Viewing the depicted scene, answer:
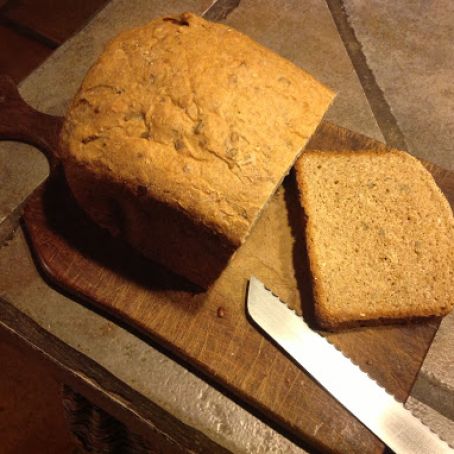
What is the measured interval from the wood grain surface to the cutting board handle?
0.21 metres

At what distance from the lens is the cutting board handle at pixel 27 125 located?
2.06m

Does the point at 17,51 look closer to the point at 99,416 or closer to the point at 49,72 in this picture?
the point at 49,72

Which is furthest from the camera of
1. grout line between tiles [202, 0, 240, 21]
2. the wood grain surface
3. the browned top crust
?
grout line between tiles [202, 0, 240, 21]

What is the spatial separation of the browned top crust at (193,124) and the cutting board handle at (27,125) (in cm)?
51

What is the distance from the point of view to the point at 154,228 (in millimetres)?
1641

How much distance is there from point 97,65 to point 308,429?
135 cm

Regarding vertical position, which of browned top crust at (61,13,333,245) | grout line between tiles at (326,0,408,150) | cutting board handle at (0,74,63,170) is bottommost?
cutting board handle at (0,74,63,170)

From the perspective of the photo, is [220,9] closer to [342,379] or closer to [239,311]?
[239,311]

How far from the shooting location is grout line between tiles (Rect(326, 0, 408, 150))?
2.32 metres

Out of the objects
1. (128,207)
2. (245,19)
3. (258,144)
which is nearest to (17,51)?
(245,19)

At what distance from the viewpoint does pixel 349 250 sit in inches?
69.8

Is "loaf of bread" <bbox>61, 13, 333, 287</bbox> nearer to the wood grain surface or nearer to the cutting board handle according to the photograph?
the wood grain surface

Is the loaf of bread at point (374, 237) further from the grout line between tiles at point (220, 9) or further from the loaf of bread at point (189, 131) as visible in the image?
the grout line between tiles at point (220, 9)

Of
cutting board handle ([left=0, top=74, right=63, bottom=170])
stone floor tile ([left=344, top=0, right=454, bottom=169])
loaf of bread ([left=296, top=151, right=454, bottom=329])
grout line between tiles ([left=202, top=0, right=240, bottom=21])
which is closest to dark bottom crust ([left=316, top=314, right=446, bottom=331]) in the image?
loaf of bread ([left=296, top=151, right=454, bottom=329])
